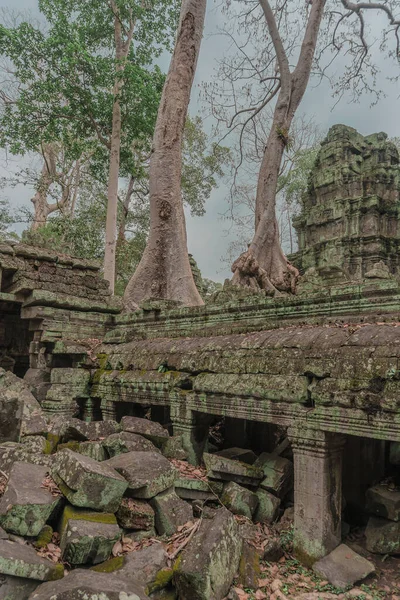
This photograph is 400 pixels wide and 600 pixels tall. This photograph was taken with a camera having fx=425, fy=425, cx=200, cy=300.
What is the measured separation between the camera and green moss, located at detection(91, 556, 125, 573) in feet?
8.43

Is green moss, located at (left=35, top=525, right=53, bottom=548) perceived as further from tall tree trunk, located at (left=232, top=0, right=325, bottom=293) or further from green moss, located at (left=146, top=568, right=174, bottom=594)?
tall tree trunk, located at (left=232, top=0, right=325, bottom=293)

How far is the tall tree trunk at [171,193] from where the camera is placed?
8.25m

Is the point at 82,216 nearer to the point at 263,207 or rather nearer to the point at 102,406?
the point at 263,207

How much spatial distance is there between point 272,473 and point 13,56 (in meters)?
14.4

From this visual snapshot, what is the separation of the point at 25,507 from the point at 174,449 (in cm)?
174

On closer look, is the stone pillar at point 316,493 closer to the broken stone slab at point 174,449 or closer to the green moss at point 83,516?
the broken stone slab at point 174,449

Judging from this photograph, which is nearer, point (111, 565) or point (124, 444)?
point (111, 565)

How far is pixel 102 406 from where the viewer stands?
18.2ft

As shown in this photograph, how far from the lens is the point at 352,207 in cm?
1803

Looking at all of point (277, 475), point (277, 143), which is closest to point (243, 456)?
point (277, 475)

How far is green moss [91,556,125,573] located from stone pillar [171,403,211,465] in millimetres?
1675

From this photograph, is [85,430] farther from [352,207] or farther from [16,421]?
[352,207]

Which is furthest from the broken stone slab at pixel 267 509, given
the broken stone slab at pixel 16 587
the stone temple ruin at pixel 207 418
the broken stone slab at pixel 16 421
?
the broken stone slab at pixel 16 421

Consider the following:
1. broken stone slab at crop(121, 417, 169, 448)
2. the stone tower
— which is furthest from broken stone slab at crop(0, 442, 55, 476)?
the stone tower
